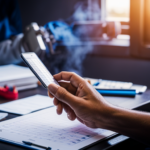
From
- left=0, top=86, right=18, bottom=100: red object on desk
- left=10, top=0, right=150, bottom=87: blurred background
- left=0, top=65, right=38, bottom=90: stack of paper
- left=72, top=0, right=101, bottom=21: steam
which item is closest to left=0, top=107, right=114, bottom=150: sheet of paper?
left=0, top=86, right=18, bottom=100: red object on desk

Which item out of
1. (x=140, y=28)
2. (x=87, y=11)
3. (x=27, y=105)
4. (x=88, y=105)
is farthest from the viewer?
(x=87, y=11)

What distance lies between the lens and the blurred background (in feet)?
4.59

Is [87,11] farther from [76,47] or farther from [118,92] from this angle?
[118,92]

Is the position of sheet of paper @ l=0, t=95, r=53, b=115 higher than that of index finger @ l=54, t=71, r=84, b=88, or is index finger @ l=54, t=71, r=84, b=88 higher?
index finger @ l=54, t=71, r=84, b=88

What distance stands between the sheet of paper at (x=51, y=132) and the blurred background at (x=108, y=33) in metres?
0.78

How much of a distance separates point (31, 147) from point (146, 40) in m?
1.07

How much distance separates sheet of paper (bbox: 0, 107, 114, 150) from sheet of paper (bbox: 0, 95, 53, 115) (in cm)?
7

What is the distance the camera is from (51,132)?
0.65 m

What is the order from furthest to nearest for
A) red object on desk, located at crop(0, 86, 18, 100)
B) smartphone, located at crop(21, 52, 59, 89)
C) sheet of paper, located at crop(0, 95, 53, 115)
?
red object on desk, located at crop(0, 86, 18, 100) → sheet of paper, located at crop(0, 95, 53, 115) → smartphone, located at crop(21, 52, 59, 89)

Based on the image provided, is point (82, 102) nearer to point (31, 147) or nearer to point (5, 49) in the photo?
point (31, 147)

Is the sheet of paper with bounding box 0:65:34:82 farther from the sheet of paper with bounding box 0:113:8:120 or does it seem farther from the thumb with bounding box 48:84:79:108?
the thumb with bounding box 48:84:79:108

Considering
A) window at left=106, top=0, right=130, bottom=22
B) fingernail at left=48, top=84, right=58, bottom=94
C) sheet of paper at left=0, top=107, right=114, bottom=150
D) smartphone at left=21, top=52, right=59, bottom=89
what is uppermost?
window at left=106, top=0, right=130, bottom=22

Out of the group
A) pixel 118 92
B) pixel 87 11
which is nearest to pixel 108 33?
pixel 87 11

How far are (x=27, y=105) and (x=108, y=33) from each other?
714 millimetres
